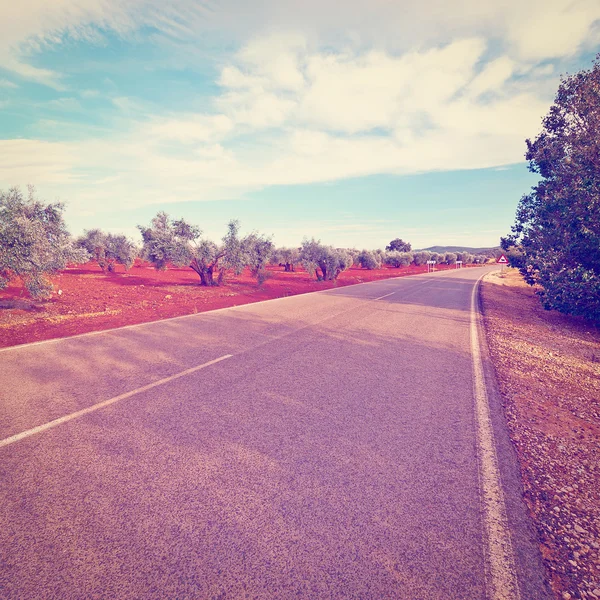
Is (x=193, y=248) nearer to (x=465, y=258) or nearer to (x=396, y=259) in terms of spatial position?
(x=396, y=259)

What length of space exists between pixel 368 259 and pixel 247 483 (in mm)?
54862

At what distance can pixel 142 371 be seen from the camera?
19.2 ft

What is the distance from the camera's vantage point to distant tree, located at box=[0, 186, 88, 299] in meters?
11.4

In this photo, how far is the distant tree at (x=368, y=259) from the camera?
183 feet

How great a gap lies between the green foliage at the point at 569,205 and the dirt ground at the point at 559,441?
202 centimetres

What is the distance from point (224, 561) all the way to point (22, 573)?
132 centimetres

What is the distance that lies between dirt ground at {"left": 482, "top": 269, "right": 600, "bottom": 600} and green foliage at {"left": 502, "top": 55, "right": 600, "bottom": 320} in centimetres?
202

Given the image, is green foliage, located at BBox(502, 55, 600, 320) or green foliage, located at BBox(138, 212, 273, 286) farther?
green foliage, located at BBox(138, 212, 273, 286)

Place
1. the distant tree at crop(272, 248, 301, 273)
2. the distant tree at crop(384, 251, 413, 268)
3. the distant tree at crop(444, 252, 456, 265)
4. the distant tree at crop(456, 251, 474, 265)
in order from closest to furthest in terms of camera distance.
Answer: the distant tree at crop(272, 248, 301, 273) < the distant tree at crop(384, 251, 413, 268) < the distant tree at crop(444, 252, 456, 265) < the distant tree at crop(456, 251, 474, 265)

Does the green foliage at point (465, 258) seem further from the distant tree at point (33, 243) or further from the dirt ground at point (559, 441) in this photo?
the distant tree at point (33, 243)

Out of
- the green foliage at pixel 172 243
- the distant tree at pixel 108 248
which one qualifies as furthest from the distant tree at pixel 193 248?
the distant tree at pixel 108 248

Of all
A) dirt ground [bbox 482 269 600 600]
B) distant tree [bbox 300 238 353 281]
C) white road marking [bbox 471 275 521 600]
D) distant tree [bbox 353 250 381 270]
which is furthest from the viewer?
distant tree [bbox 353 250 381 270]

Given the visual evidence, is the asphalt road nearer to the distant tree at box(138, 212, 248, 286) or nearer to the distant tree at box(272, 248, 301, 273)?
the distant tree at box(138, 212, 248, 286)


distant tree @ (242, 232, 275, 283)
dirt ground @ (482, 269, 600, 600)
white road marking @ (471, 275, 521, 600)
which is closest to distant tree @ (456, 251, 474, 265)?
distant tree @ (242, 232, 275, 283)
